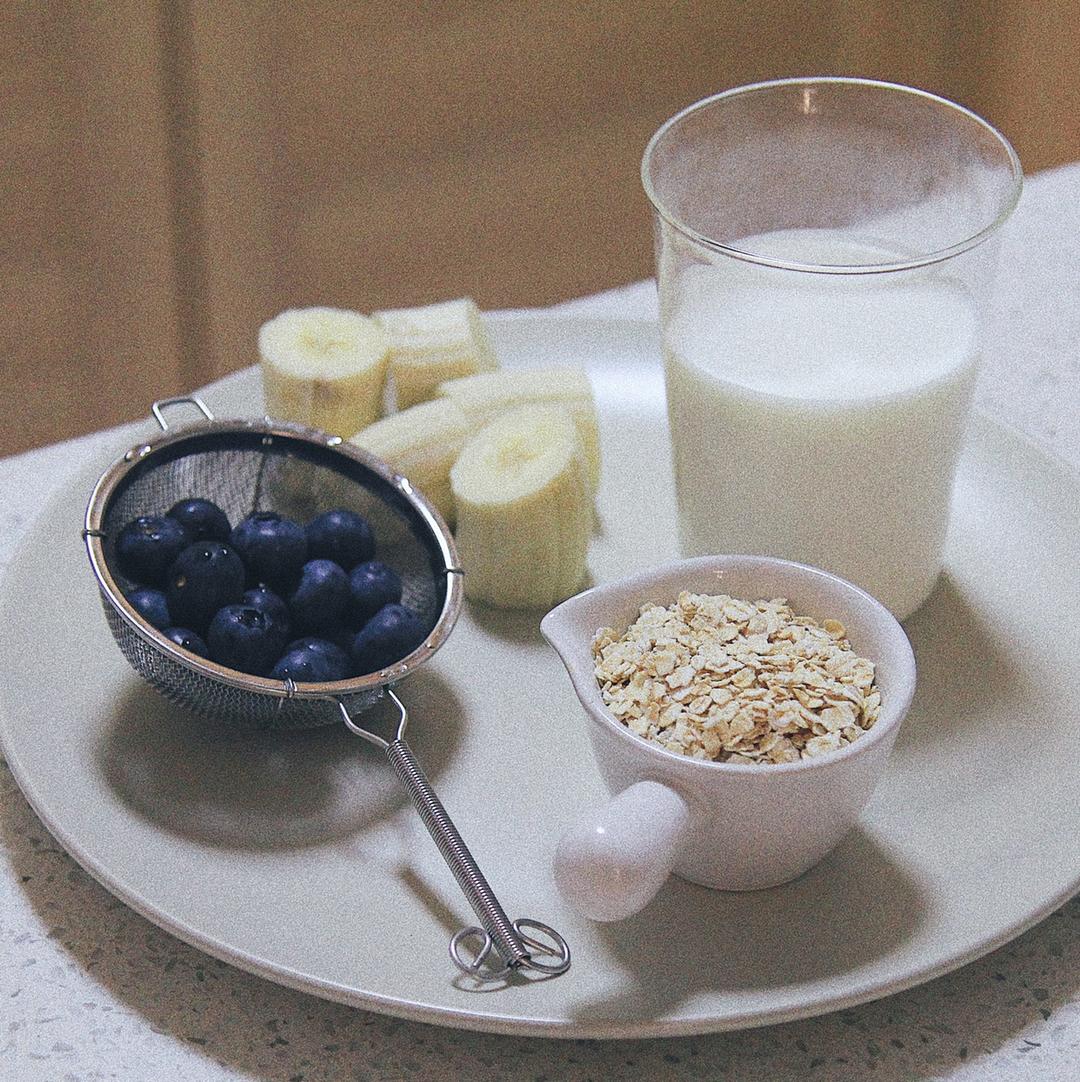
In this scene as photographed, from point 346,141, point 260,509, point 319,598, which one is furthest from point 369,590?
point 346,141

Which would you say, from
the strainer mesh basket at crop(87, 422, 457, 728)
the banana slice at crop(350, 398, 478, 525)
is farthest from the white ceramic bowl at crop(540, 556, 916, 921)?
the banana slice at crop(350, 398, 478, 525)

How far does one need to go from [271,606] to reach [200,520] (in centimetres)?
7

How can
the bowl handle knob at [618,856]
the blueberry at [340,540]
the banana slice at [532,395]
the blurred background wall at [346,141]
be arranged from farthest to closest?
the blurred background wall at [346,141] < the banana slice at [532,395] < the blueberry at [340,540] < the bowl handle knob at [618,856]

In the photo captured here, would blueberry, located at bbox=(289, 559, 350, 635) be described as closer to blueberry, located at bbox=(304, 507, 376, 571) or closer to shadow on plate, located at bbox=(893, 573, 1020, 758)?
blueberry, located at bbox=(304, 507, 376, 571)

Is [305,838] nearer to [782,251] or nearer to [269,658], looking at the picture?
[269,658]

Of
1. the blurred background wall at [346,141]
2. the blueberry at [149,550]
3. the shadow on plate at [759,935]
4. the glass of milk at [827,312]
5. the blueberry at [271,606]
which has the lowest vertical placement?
the blurred background wall at [346,141]

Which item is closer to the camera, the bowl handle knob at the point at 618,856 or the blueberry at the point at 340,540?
the bowl handle knob at the point at 618,856

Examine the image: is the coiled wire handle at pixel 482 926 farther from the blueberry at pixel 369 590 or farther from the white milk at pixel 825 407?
the white milk at pixel 825 407

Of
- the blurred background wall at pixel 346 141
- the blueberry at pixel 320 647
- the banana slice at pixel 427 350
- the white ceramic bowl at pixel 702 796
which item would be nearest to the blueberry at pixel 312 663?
the blueberry at pixel 320 647

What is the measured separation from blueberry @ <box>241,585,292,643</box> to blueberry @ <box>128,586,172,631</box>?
4 centimetres

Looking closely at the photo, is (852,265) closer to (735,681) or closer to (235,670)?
(735,681)

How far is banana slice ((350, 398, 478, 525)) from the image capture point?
83 cm

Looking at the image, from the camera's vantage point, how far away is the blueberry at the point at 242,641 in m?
0.66

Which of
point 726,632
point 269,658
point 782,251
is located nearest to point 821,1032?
point 726,632
